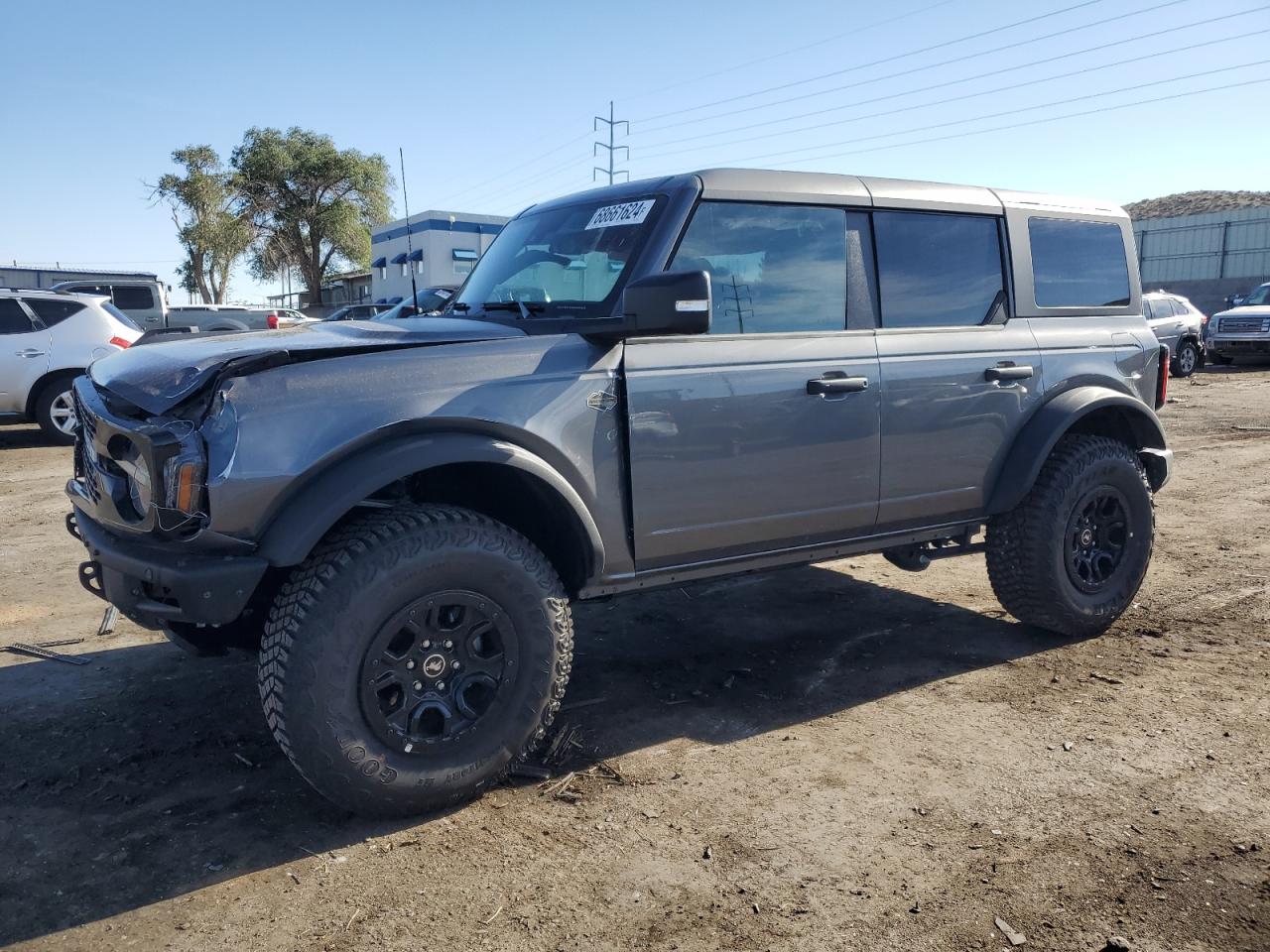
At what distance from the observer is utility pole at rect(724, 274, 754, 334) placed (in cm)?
360

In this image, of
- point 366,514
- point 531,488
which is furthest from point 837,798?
point 366,514

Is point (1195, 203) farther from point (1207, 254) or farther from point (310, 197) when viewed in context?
point (310, 197)

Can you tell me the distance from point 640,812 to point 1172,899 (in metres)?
1.47

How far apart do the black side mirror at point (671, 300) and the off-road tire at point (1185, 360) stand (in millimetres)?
18815

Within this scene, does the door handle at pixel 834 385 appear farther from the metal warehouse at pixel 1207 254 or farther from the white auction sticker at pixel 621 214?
the metal warehouse at pixel 1207 254

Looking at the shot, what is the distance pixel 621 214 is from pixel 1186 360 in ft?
62.4

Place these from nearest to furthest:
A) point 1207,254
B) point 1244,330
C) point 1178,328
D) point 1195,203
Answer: point 1178,328, point 1244,330, point 1207,254, point 1195,203

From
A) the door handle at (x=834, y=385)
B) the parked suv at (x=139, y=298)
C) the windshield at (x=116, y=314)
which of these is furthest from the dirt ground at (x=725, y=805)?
the parked suv at (x=139, y=298)

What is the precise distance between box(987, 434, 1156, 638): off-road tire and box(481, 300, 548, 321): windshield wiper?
7.78ft

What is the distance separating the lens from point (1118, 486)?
4613mm

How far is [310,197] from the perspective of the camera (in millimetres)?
48281

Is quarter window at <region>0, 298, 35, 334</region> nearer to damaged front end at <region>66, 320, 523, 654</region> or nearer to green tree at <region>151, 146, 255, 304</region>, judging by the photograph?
damaged front end at <region>66, 320, 523, 654</region>

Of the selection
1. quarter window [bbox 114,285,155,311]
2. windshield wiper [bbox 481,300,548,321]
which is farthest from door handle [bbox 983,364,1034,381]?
quarter window [bbox 114,285,155,311]

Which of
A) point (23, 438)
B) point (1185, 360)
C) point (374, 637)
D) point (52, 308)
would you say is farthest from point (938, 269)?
point (1185, 360)
